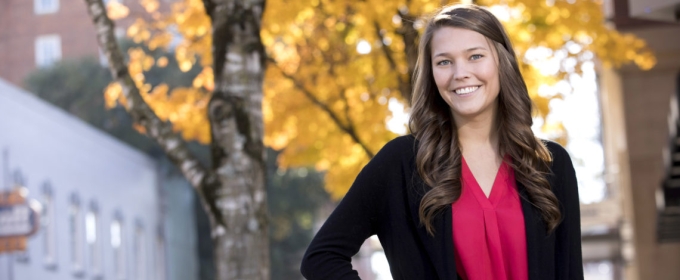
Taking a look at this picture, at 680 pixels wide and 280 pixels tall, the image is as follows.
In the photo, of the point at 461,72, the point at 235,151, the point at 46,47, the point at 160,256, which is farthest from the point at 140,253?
the point at 461,72

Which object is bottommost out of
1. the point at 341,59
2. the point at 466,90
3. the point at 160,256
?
the point at 466,90

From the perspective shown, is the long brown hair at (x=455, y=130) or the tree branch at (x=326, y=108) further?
the tree branch at (x=326, y=108)

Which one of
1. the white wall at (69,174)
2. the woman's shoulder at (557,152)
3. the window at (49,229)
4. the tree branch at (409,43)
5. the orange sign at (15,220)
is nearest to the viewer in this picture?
the woman's shoulder at (557,152)

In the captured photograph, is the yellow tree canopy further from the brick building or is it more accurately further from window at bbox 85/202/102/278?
the brick building

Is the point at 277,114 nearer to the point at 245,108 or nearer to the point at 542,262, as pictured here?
the point at 245,108

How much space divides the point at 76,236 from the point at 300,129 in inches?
676

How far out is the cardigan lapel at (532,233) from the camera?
117 inches

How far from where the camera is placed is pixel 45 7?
6166cm

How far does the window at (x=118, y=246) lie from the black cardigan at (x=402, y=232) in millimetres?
32895

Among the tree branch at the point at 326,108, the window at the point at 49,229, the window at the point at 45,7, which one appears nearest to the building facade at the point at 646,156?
the tree branch at the point at 326,108

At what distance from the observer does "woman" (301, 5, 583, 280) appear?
2994mm

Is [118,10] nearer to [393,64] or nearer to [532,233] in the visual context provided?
[393,64]

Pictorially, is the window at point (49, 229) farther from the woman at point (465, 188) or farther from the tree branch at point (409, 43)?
the woman at point (465, 188)

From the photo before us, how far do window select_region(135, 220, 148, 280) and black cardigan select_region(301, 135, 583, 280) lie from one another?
36030 mm
